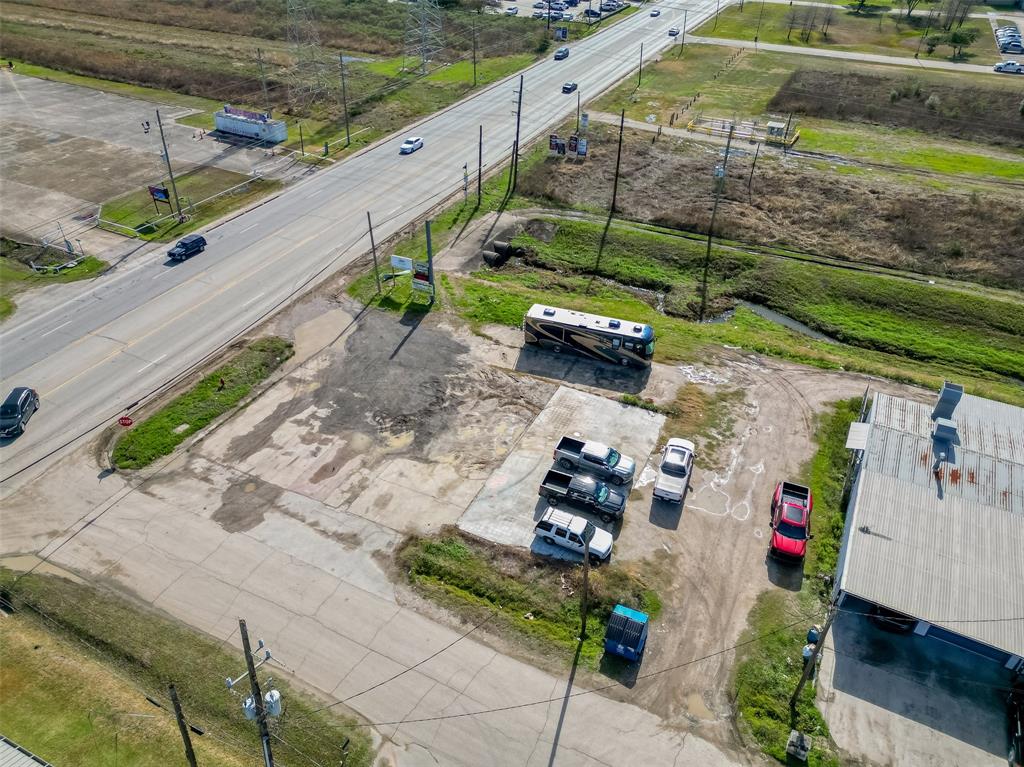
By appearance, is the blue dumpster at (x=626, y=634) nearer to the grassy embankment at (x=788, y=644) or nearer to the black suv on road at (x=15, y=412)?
the grassy embankment at (x=788, y=644)

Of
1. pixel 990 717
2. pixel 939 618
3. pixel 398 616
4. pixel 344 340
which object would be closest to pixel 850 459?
pixel 939 618

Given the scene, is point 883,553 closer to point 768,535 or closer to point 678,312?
point 768,535

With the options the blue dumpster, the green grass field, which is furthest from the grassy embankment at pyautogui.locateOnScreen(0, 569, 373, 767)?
the green grass field

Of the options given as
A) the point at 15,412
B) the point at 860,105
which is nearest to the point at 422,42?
the point at 860,105

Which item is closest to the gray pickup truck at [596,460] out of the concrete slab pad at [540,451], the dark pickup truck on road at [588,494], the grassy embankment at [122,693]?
the dark pickup truck on road at [588,494]

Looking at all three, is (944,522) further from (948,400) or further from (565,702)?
(565,702)

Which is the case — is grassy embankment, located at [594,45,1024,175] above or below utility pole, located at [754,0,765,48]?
below

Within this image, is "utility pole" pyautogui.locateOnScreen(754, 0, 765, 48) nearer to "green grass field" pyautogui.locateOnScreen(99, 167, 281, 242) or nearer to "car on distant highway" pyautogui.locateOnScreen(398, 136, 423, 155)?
"car on distant highway" pyautogui.locateOnScreen(398, 136, 423, 155)
